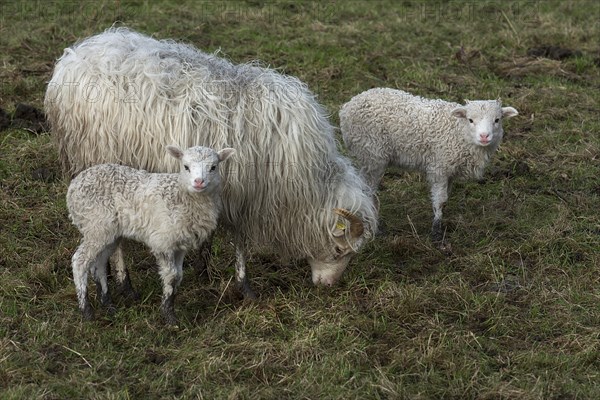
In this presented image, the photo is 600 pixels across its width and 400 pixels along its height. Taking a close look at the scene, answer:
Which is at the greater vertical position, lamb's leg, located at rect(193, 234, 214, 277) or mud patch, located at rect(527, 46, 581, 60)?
lamb's leg, located at rect(193, 234, 214, 277)

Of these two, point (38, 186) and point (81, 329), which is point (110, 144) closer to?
point (81, 329)

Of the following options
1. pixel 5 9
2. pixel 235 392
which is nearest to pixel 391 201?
pixel 235 392

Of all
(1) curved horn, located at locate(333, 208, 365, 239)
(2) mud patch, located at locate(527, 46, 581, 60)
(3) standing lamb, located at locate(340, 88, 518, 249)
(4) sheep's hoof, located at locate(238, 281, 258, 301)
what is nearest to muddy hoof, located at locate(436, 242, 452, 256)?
(3) standing lamb, located at locate(340, 88, 518, 249)

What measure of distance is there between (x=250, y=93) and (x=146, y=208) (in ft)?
3.49

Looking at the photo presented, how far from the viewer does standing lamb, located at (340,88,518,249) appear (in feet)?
21.6

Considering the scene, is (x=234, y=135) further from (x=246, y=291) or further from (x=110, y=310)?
(x=110, y=310)

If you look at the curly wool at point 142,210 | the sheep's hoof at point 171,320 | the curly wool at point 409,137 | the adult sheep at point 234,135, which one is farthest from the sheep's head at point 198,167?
the curly wool at point 409,137

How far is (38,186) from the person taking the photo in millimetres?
7152

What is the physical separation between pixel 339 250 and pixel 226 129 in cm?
107

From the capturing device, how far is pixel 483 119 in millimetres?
6328

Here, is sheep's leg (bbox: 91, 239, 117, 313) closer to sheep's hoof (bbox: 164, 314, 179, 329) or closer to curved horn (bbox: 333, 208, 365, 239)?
sheep's hoof (bbox: 164, 314, 179, 329)

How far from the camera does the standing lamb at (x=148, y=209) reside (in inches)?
200

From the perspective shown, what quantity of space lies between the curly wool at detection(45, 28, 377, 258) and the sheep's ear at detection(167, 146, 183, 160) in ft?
1.04

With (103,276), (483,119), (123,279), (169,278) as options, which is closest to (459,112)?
(483,119)
